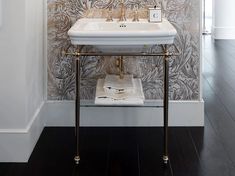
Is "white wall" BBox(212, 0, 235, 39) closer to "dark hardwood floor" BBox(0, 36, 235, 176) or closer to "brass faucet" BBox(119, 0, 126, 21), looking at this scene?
"dark hardwood floor" BBox(0, 36, 235, 176)

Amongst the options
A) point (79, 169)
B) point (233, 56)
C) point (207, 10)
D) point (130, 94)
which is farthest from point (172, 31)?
point (207, 10)

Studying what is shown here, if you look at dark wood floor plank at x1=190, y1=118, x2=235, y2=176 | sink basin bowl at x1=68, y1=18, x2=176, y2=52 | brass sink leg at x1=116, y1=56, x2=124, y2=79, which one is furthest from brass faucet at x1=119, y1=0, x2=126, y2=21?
dark wood floor plank at x1=190, y1=118, x2=235, y2=176

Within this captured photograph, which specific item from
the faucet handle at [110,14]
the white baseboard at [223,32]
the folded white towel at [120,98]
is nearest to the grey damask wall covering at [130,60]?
the faucet handle at [110,14]

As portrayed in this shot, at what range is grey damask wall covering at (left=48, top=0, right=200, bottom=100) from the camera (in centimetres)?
291

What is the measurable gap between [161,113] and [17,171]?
44.7 inches

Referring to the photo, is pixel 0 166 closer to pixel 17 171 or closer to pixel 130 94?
pixel 17 171

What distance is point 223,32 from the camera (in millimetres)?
7301

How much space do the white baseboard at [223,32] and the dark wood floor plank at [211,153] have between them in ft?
14.6

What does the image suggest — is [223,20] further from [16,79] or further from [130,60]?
[16,79]

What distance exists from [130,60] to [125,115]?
1.26 feet

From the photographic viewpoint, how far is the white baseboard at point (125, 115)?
3.02 m

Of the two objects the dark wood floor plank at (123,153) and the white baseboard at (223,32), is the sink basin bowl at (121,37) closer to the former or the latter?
the dark wood floor plank at (123,153)

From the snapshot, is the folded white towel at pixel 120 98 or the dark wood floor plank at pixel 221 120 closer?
the folded white towel at pixel 120 98

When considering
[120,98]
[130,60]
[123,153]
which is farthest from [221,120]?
[120,98]
